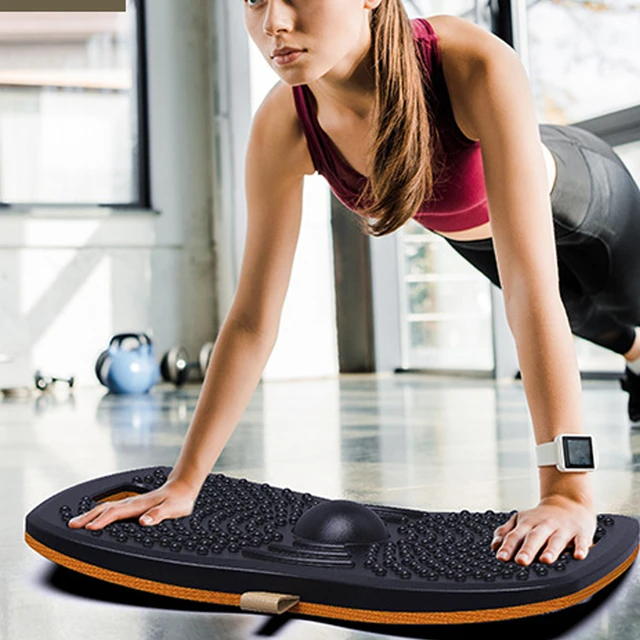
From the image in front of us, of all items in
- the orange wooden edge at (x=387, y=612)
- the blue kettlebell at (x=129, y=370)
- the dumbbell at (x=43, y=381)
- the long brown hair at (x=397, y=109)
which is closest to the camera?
the orange wooden edge at (x=387, y=612)

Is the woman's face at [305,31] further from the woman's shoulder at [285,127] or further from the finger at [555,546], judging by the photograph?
the finger at [555,546]

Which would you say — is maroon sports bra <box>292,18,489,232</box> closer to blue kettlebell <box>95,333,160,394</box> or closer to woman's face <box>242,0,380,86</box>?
woman's face <box>242,0,380,86</box>

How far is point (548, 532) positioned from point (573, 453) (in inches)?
3.8

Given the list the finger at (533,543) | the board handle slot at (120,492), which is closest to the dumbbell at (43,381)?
the board handle slot at (120,492)

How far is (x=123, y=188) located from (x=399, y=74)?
4.25 meters

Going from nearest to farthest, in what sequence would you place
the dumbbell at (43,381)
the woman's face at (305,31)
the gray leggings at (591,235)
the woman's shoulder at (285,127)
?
1. the woman's face at (305,31)
2. the woman's shoulder at (285,127)
3. the gray leggings at (591,235)
4. the dumbbell at (43,381)

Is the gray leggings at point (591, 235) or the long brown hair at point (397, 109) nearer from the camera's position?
the long brown hair at point (397, 109)

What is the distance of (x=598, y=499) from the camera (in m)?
1.32

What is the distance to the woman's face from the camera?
94 centimetres

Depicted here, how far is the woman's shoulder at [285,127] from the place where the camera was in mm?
1237

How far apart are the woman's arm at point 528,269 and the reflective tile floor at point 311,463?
97 mm

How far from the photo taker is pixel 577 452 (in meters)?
0.95

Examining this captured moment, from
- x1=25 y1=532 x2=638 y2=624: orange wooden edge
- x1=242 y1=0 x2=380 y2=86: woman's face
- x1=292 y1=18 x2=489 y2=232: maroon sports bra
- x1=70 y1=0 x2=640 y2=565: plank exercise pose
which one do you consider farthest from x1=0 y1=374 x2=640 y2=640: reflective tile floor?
x1=242 y1=0 x2=380 y2=86: woman's face

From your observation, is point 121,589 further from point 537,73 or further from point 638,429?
point 537,73
